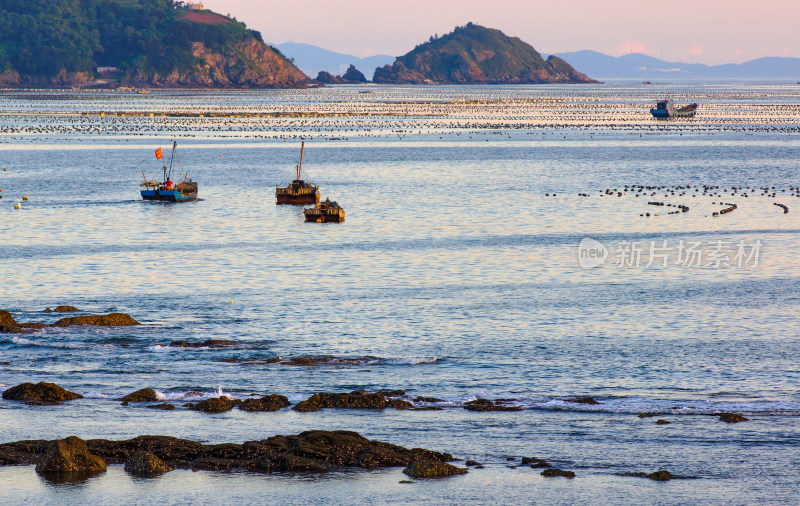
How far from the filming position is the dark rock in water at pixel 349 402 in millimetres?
31312

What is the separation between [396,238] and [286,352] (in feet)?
103

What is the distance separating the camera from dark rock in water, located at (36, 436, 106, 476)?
25.0 metres

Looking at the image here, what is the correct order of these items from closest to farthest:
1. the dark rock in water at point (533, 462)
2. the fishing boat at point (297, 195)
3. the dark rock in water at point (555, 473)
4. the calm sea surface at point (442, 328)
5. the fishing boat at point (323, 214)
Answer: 1. the dark rock in water at point (555, 473)
2. the calm sea surface at point (442, 328)
3. the dark rock in water at point (533, 462)
4. the fishing boat at point (323, 214)
5. the fishing boat at point (297, 195)

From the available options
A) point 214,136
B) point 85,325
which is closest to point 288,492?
point 85,325

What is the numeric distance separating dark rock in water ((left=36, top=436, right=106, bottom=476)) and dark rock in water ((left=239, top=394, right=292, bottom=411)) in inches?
250

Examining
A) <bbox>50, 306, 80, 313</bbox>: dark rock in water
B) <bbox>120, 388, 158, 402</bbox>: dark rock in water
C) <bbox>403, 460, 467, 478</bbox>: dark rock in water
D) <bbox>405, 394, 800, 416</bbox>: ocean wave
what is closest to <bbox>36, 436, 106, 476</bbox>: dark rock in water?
<bbox>120, 388, 158, 402</bbox>: dark rock in water

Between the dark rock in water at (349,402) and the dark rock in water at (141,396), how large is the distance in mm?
4785

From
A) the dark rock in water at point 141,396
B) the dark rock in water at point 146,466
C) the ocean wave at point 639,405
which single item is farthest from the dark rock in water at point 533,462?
the dark rock in water at point 141,396

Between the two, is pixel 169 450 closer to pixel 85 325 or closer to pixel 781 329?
pixel 85 325

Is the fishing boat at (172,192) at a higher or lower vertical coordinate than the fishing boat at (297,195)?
lower

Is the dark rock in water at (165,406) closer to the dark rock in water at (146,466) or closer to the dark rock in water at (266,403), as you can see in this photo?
the dark rock in water at (266,403)

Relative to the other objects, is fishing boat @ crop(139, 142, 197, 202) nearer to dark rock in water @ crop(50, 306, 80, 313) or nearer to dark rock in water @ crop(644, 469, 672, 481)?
dark rock in water @ crop(50, 306, 80, 313)

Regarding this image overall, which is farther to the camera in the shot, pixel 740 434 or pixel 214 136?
pixel 214 136

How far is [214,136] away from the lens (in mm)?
178750
